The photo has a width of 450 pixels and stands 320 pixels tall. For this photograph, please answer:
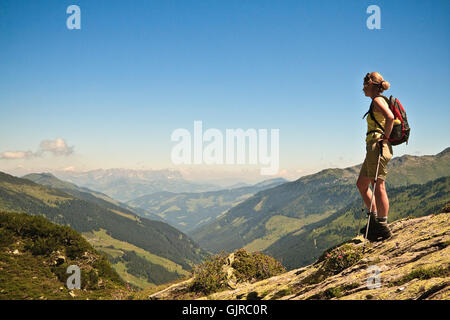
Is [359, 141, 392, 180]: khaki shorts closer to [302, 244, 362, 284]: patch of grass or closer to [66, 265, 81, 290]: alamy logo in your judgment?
[302, 244, 362, 284]: patch of grass

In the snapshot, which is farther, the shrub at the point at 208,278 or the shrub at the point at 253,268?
the shrub at the point at 253,268

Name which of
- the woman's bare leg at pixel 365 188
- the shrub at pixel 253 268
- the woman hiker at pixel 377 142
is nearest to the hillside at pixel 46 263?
the shrub at pixel 253 268

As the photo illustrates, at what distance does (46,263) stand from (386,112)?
21.7 meters

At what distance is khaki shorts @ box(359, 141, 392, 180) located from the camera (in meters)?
8.68

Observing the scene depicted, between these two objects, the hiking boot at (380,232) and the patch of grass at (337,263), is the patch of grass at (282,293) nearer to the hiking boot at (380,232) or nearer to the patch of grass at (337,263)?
the patch of grass at (337,263)

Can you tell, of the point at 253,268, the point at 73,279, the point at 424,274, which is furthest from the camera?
the point at 253,268

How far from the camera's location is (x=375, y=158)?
29.2ft

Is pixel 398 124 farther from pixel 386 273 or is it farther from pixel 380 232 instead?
pixel 386 273

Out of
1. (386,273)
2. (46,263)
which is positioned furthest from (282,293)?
(46,263)

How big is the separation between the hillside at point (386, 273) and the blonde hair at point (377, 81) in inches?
210

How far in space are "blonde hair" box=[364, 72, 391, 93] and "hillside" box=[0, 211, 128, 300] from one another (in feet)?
57.0

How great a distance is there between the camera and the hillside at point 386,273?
6477 millimetres
